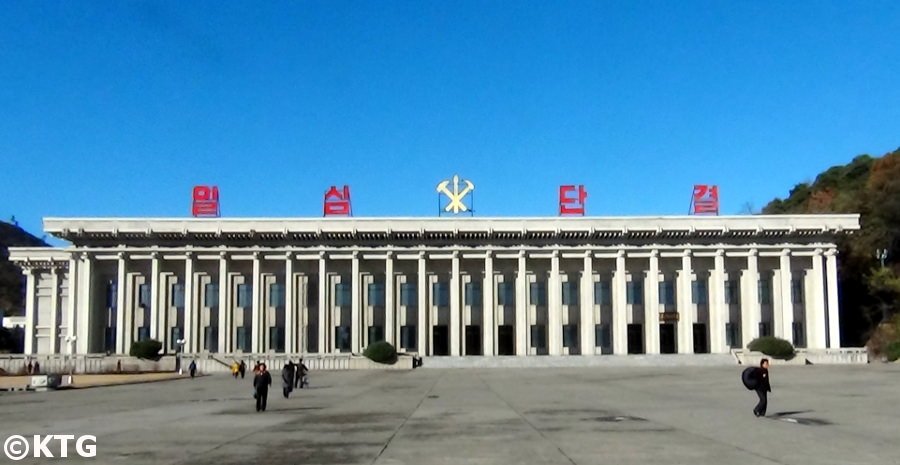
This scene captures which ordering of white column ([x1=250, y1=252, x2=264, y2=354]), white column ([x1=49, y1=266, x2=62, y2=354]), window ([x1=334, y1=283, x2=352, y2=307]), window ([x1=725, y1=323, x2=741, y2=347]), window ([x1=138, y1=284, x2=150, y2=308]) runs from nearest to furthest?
white column ([x1=250, y1=252, x2=264, y2=354]) → window ([x1=725, y1=323, x2=741, y2=347]) → window ([x1=334, y1=283, x2=352, y2=307]) → window ([x1=138, y1=284, x2=150, y2=308]) → white column ([x1=49, y1=266, x2=62, y2=354])

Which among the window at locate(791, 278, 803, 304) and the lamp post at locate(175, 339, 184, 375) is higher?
the window at locate(791, 278, 803, 304)

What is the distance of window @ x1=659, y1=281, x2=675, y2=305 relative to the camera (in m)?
85.2

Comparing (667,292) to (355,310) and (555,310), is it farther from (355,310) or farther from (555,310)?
(355,310)

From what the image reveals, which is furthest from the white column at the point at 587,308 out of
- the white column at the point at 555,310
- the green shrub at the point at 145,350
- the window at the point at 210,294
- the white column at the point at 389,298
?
the green shrub at the point at 145,350

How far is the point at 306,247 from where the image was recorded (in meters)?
82.8

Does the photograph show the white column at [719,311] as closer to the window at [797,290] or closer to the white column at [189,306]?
the window at [797,290]

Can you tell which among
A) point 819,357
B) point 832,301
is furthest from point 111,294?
point 832,301

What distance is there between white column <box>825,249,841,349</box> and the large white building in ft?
0.38

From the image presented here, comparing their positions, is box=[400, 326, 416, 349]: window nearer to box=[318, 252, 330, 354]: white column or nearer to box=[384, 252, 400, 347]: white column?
box=[384, 252, 400, 347]: white column

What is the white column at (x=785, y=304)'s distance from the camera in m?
81.6

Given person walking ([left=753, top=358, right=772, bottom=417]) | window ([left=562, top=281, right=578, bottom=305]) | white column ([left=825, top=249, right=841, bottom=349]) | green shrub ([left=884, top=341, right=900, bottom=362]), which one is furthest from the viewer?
window ([left=562, top=281, right=578, bottom=305])

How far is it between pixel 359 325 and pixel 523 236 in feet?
55.9

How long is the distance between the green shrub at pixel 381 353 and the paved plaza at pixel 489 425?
109 ft

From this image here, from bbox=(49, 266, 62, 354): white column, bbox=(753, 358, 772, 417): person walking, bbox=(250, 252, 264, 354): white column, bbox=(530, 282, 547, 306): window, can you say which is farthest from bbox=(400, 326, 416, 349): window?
bbox=(753, 358, 772, 417): person walking
